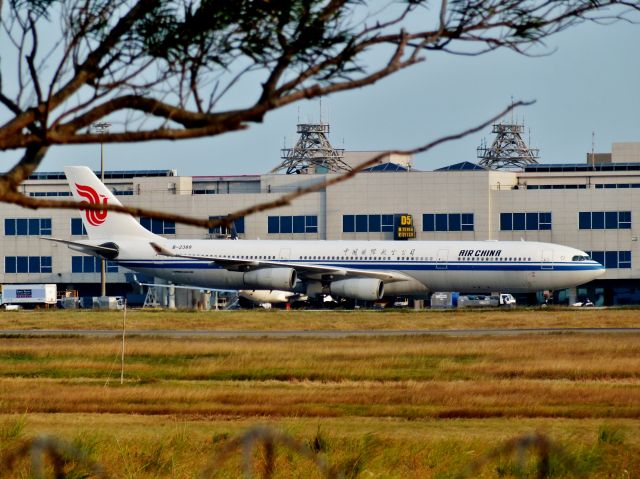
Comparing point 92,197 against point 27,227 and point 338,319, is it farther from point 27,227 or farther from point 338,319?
point 27,227

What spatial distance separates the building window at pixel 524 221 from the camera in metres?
89.6

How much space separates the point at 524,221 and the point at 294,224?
17.5 m

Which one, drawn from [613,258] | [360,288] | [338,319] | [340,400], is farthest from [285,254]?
[340,400]

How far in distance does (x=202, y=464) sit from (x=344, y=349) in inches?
849

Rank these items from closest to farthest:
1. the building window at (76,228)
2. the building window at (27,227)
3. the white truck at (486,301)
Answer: the white truck at (486,301) → the building window at (76,228) → the building window at (27,227)

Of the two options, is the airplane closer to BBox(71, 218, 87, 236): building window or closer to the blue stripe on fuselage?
the blue stripe on fuselage

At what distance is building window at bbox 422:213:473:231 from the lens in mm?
90188

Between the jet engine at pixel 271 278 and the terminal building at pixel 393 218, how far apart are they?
1447 cm

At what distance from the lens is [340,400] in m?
25.1

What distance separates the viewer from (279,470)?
51.6 ft

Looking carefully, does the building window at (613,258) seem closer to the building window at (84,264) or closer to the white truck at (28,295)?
the building window at (84,264)

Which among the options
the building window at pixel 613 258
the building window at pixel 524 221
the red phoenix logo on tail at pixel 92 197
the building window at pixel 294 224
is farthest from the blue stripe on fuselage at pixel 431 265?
A: the building window at pixel 294 224

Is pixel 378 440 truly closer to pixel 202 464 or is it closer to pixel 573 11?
pixel 202 464

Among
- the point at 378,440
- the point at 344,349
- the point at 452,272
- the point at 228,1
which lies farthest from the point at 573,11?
the point at 452,272
